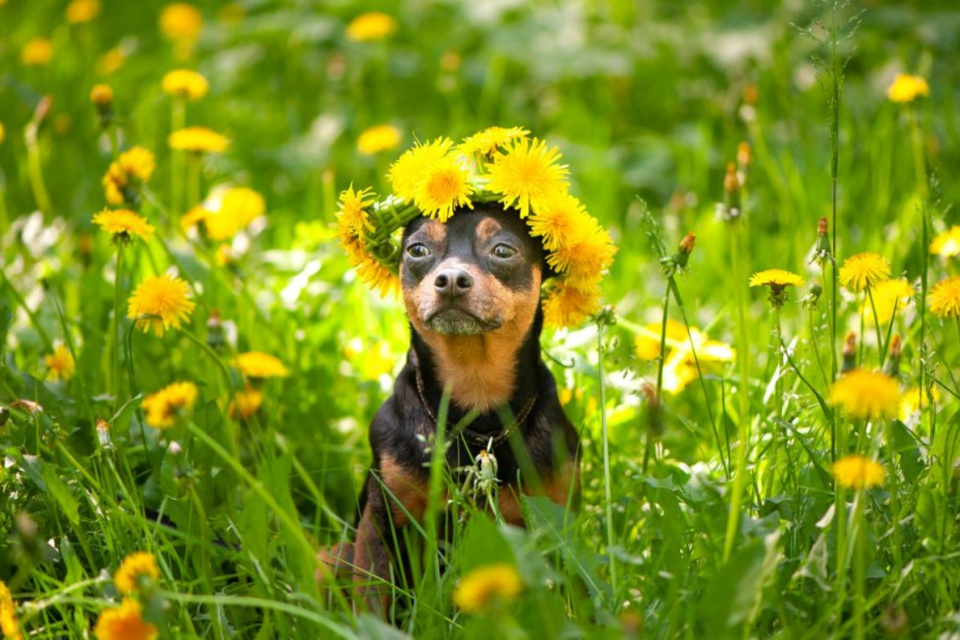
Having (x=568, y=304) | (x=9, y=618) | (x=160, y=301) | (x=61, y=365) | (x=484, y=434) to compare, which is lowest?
(x=9, y=618)

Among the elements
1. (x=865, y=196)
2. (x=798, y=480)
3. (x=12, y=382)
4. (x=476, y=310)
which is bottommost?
(x=12, y=382)

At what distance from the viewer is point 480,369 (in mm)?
2807

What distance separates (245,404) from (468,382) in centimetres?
59

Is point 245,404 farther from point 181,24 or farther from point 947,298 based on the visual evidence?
point 181,24

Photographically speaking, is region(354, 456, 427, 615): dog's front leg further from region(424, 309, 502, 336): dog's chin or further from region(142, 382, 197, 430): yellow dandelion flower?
region(142, 382, 197, 430): yellow dandelion flower

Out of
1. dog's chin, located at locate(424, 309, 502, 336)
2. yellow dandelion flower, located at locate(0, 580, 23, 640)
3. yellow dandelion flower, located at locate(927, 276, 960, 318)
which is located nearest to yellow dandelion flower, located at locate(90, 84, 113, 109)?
dog's chin, located at locate(424, 309, 502, 336)

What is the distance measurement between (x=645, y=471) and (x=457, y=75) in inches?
134

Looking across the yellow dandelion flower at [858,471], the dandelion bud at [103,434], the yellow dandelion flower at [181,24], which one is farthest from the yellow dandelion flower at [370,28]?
the yellow dandelion flower at [858,471]

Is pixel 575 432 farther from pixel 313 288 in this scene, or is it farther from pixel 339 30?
pixel 339 30

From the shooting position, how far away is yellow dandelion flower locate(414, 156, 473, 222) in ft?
8.37

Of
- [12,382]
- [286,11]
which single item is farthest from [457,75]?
[12,382]

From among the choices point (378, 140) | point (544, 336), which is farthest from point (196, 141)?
point (544, 336)

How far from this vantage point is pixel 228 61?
5.95 meters

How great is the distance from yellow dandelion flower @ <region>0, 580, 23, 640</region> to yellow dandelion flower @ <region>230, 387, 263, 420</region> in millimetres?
803
